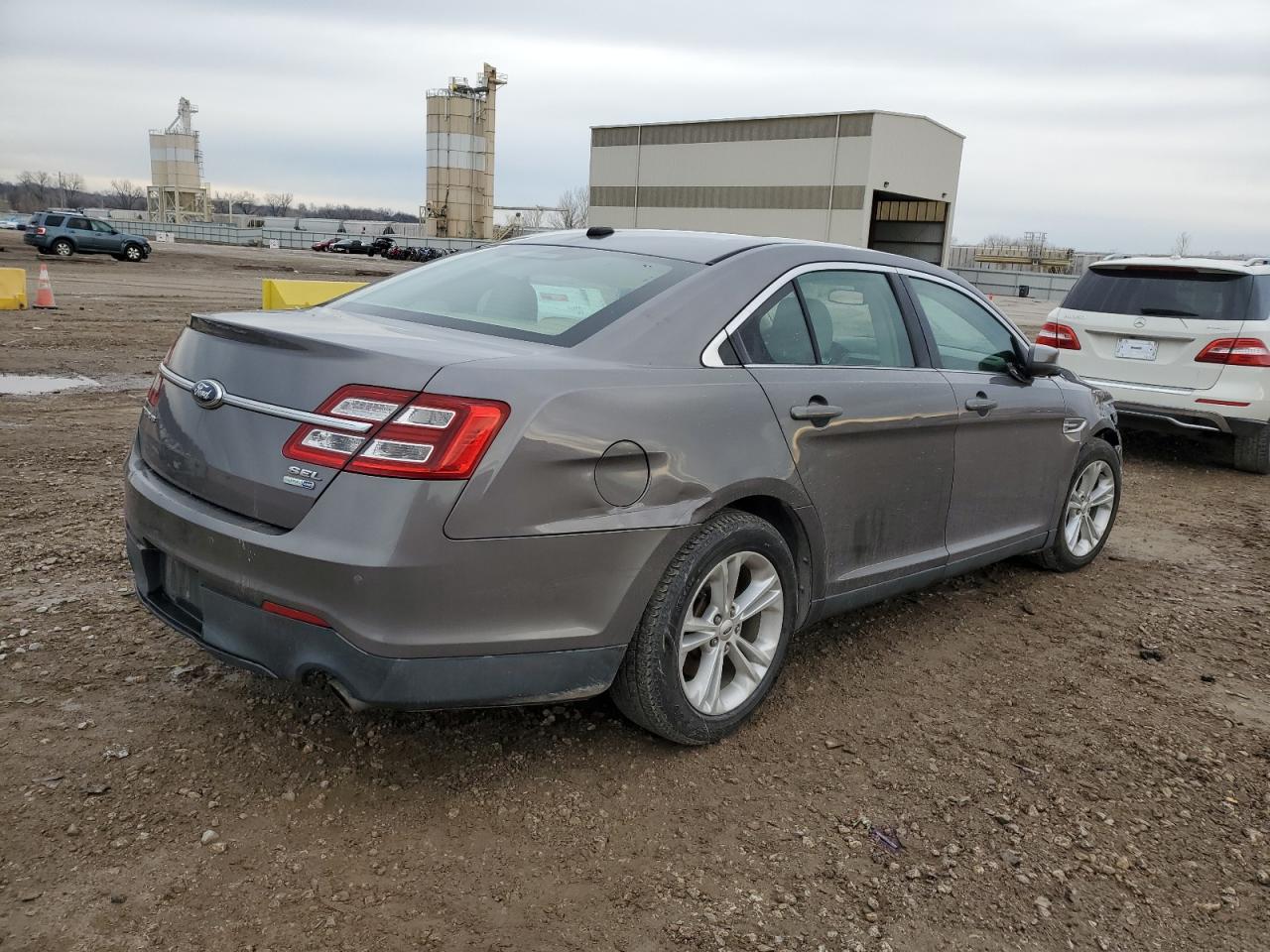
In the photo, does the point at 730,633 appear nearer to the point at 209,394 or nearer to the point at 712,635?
the point at 712,635

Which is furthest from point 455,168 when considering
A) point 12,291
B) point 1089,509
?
point 1089,509

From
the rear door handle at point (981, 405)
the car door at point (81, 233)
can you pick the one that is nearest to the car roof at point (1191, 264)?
the rear door handle at point (981, 405)

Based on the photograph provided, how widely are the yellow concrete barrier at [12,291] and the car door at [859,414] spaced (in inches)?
611

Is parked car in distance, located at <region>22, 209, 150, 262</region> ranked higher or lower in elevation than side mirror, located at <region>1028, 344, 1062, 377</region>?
lower

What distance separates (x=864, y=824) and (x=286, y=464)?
1.90 m

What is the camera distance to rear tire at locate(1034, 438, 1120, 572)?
5191 mm

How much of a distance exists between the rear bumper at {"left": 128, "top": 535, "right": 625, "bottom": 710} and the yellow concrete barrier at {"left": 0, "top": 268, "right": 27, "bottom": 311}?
603 inches

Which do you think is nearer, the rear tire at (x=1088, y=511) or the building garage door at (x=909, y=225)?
the rear tire at (x=1088, y=511)

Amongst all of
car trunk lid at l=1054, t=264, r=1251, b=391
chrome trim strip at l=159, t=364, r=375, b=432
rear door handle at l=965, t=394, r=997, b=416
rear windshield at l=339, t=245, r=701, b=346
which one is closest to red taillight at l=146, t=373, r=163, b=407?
chrome trim strip at l=159, t=364, r=375, b=432

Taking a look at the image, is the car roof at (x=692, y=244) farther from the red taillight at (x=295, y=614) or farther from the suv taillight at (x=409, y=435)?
the red taillight at (x=295, y=614)

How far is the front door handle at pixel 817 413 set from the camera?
338 centimetres

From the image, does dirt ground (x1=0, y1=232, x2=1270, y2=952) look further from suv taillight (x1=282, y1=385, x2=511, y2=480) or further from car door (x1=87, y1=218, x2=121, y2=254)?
car door (x1=87, y1=218, x2=121, y2=254)

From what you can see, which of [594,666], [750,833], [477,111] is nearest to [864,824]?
[750,833]

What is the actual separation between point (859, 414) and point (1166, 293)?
5.93 metres
